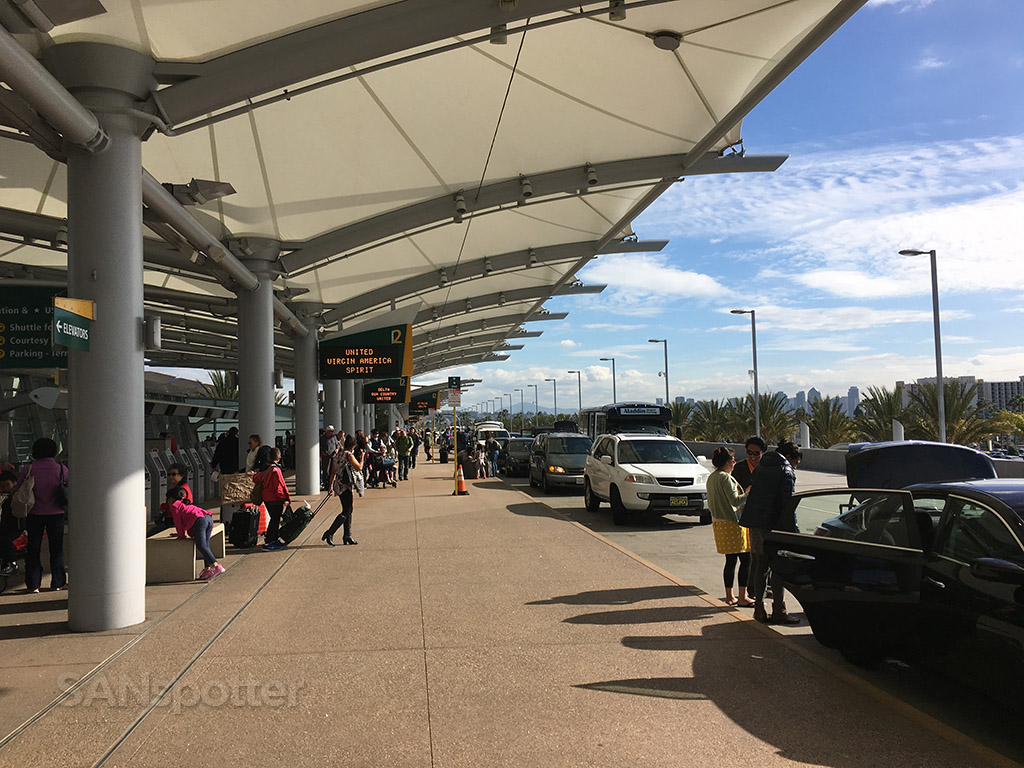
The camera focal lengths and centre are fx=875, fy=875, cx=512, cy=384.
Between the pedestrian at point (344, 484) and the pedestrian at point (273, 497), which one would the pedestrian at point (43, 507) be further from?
the pedestrian at point (344, 484)

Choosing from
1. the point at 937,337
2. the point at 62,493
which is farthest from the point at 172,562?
the point at 937,337

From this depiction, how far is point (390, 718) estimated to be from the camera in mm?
5320

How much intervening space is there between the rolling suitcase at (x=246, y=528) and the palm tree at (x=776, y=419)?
3595cm

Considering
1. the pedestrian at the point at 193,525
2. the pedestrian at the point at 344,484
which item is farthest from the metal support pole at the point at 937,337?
the pedestrian at the point at 193,525

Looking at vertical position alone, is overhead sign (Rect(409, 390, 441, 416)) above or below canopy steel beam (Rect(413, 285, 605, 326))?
below

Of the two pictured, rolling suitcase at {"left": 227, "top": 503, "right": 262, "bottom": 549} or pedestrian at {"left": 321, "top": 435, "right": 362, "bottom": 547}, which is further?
pedestrian at {"left": 321, "top": 435, "right": 362, "bottom": 547}

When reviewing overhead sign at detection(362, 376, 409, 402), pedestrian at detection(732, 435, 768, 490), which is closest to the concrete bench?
pedestrian at detection(732, 435, 768, 490)

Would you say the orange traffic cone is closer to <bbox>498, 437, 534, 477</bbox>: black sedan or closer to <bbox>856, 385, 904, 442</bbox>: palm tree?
<bbox>498, 437, 534, 477</bbox>: black sedan

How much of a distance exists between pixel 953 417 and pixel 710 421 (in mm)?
19949

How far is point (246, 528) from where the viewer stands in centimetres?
1303

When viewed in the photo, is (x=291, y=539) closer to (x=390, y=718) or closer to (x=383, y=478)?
(x=390, y=718)

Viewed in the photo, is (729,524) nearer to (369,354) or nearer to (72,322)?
(72,322)

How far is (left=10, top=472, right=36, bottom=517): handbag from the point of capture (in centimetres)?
916

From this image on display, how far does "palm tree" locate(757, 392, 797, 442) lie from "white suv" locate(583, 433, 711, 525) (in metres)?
28.8
